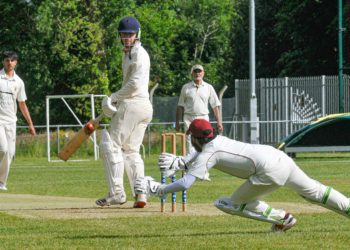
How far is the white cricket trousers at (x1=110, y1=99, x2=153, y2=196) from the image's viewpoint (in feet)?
47.7

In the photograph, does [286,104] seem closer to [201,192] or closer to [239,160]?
[201,192]

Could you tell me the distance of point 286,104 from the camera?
4334cm

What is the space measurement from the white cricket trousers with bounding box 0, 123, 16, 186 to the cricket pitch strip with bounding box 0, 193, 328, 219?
5.23 ft

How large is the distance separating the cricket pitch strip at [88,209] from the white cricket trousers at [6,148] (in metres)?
1.60

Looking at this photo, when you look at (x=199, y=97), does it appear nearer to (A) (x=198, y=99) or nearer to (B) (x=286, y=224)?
(A) (x=198, y=99)

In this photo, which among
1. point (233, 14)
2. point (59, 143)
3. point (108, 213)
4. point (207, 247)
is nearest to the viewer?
point (207, 247)

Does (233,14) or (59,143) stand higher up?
(233,14)

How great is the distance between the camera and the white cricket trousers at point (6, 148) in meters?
18.0

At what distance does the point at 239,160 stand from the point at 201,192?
7.33m

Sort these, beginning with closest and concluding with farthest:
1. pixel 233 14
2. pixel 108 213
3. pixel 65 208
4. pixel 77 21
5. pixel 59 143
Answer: pixel 108 213 → pixel 65 208 → pixel 59 143 → pixel 77 21 → pixel 233 14

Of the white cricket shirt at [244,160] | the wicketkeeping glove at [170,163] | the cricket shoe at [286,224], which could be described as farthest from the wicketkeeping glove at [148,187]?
the cricket shoe at [286,224]

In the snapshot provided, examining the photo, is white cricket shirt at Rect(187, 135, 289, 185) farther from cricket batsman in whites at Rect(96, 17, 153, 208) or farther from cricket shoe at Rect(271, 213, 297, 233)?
cricket batsman in whites at Rect(96, 17, 153, 208)

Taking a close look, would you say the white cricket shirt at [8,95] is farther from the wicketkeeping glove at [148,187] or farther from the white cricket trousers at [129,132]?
Result: the wicketkeeping glove at [148,187]

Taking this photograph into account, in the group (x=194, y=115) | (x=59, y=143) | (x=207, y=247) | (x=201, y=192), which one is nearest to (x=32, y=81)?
(x=59, y=143)
